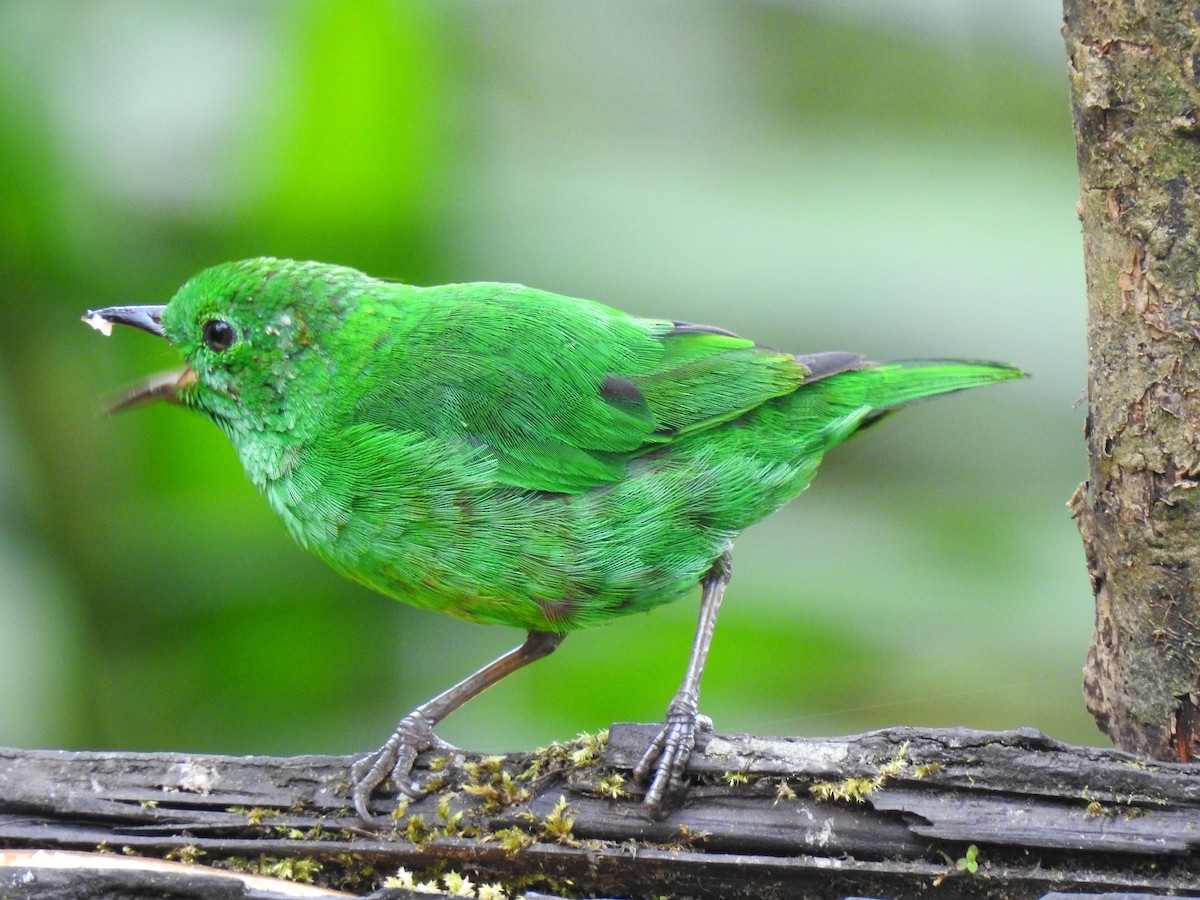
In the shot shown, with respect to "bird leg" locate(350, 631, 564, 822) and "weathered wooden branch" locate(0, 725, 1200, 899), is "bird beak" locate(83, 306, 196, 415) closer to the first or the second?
"weathered wooden branch" locate(0, 725, 1200, 899)

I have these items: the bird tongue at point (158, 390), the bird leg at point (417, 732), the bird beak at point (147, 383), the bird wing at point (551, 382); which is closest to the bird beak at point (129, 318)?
the bird beak at point (147, 383)

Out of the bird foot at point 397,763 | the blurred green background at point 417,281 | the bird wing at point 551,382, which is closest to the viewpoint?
the bird foot at point 397,763

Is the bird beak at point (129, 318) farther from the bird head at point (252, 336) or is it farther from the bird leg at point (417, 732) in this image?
the bird leg at point (417, 732)

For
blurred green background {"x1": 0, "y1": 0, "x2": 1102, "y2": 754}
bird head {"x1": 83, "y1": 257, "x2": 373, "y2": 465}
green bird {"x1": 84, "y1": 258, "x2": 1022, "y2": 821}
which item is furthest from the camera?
blurred green background {"x1": 0, "y1": 0, "x2": 1102, "y2": 754}

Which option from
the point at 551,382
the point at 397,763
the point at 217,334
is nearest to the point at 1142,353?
the point at 551,382

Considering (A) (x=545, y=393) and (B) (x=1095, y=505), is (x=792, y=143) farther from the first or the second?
(B) (x=1095, y=505)

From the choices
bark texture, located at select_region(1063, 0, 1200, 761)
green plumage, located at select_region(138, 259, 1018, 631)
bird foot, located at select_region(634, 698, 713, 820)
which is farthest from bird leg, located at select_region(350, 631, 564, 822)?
bark texture, located at select_region(1063, 0, 1200, 761)
